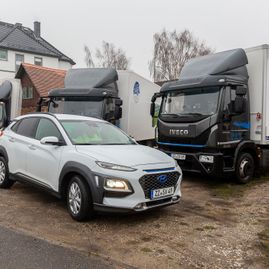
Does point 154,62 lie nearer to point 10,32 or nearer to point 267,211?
point 10,32

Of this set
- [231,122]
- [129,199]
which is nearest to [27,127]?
[129,199]

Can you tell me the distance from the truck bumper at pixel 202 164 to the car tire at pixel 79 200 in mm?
3547

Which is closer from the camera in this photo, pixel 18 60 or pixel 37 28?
pixel 18 60

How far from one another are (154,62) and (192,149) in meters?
Result: 27.5

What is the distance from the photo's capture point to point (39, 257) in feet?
13.3

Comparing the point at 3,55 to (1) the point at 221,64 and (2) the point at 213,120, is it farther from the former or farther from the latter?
(2) the point at 213,120

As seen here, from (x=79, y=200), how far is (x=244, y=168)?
15.8 feet

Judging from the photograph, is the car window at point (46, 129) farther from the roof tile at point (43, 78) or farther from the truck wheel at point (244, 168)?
the roof tile at point (43, 78)

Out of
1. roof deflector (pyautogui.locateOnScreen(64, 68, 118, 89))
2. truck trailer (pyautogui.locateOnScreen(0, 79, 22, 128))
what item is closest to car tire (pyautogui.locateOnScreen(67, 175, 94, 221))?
roof deflector (pyautogui.locateOnScreen(64, 68, 118, 89))

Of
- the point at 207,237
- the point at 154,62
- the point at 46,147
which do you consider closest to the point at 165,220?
the point at 207,237

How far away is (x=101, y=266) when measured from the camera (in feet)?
12.7

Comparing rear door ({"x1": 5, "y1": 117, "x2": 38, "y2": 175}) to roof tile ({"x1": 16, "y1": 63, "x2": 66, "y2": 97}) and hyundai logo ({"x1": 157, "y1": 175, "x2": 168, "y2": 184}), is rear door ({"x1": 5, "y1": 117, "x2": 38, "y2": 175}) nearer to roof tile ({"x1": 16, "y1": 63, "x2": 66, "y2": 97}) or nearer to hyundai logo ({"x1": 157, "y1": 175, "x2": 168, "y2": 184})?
hyundai logo ({"x1": 157, "y1": 175, "x2": 168, "y2": 184})

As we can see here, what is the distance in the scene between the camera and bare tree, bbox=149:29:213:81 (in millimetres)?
34125

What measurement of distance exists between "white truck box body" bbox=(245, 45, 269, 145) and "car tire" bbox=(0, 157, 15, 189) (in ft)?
19.2
